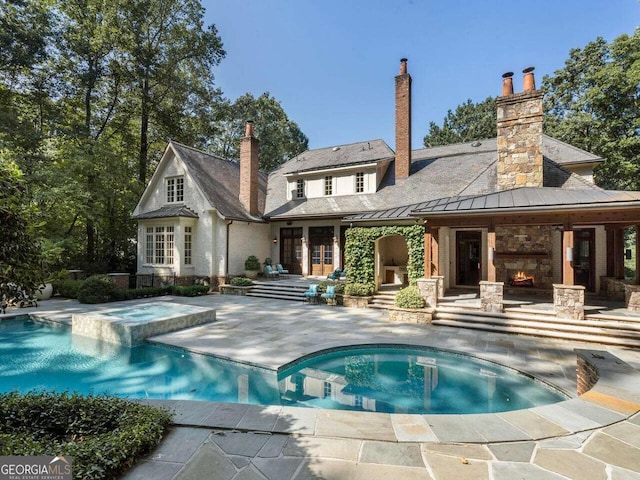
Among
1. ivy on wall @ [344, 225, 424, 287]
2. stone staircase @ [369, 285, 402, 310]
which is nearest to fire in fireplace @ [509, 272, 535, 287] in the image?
ivy on wall @ [344, 225, 424, 287]

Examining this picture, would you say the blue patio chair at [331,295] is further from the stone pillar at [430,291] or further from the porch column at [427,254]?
the porch column at [427,254]

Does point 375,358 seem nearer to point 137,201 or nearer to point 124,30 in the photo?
point 137,201

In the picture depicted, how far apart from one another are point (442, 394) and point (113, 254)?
835 inches

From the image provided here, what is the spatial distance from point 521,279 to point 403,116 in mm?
9583

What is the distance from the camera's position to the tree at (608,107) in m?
20.1

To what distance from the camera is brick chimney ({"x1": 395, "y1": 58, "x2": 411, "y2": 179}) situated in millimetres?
15914

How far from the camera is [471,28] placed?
10.8 metres

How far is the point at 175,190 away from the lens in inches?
691

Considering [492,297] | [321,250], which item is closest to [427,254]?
[492,297]

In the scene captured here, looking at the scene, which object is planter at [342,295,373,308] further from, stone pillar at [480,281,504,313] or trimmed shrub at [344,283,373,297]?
stone pillar at [480,281,504,313]

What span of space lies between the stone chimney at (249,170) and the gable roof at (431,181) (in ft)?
4.05

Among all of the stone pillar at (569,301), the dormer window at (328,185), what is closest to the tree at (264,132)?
the dormer window at (328,185)

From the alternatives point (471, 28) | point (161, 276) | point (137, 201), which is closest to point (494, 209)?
point (471, 28)

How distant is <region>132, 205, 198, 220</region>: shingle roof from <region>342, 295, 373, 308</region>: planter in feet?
30.9
